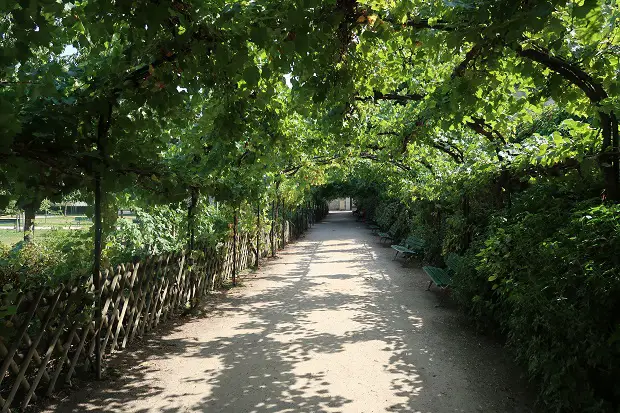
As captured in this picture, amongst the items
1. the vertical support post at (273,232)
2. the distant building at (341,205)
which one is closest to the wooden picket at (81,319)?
the vertical support post at (273,232)

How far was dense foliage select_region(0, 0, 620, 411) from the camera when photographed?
2.90 meters

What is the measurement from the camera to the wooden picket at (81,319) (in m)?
3.68

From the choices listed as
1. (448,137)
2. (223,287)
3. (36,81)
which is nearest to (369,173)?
(448,137)

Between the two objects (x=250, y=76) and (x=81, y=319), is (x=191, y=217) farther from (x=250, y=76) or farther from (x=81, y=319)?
(x=250, y=76)

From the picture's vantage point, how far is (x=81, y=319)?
4.19 m

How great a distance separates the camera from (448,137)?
10.7m

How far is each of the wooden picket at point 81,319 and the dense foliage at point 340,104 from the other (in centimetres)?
65

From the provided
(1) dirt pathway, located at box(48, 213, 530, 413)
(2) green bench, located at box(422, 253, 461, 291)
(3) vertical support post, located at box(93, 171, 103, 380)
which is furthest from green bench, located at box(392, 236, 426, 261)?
(3) vertical support post, located at box(93, 171, 103, 380)

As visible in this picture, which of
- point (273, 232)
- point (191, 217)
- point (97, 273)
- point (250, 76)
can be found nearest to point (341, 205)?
point (273, 232)

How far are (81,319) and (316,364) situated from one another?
8.87 ft

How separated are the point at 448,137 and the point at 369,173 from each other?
8.47m

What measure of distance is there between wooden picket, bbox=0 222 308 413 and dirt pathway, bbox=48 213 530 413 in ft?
1.02

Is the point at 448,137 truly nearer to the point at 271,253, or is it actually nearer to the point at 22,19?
the point at 271,253

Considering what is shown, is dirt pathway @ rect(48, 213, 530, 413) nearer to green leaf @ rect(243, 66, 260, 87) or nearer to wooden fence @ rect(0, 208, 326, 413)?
wooden fence @ rect(0, 208, 326, 413)
